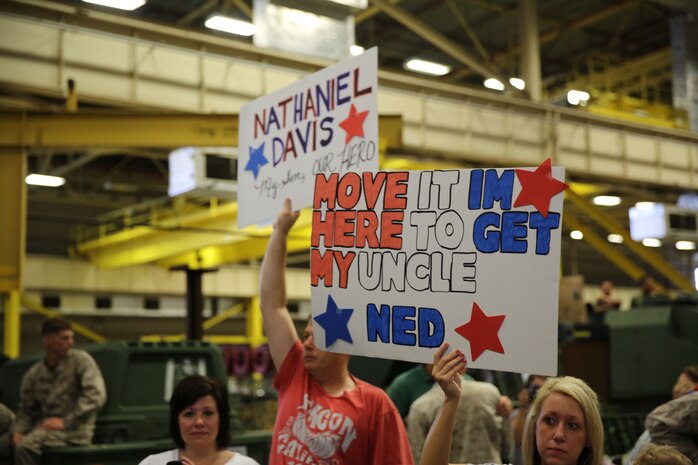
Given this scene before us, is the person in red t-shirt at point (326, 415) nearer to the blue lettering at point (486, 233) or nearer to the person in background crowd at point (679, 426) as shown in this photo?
the blue lettering at point (486, 233)

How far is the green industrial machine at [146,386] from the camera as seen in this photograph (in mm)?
7566

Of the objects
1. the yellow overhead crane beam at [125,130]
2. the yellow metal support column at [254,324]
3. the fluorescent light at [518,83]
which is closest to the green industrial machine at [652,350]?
the yellow overhead crane beam at [125,130]

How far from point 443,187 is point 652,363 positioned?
11.7m

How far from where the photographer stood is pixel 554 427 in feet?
10.2

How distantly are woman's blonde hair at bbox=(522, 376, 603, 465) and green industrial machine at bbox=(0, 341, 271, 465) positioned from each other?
4.51 m

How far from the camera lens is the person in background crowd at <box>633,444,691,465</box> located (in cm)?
296

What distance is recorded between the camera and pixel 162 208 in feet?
93.7

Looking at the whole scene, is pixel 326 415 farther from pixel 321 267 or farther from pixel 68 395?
pixel 68 395

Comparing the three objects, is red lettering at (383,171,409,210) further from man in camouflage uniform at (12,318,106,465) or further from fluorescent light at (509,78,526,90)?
fluorescent light at (509,78,526,90)

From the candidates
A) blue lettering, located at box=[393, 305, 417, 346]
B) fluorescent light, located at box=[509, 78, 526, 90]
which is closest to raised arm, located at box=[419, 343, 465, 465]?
blue lettering, located at box=[393, 305, 417, 346]

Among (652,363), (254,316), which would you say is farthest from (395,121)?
(254,316)

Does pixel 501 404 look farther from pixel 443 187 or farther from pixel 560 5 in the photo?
pixel 560 5

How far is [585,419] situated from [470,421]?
9.10ft

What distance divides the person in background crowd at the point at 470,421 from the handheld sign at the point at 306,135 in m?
1.55
